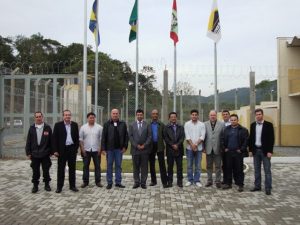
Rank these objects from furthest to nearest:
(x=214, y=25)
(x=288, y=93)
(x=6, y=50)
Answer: (x=6, y=50) → (x=288, y=93) → (x=214, y=25)

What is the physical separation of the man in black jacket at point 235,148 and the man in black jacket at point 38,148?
3900 millimetres

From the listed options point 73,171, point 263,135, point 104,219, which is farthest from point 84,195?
point 263,135

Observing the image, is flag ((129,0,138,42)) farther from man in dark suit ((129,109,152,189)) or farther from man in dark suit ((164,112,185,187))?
man in dark suit ((164,112,185,187))

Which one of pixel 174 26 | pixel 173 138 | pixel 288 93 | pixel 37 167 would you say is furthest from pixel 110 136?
pixel 288 93

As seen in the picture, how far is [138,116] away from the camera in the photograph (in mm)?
9586

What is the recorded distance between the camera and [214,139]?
9.57 m

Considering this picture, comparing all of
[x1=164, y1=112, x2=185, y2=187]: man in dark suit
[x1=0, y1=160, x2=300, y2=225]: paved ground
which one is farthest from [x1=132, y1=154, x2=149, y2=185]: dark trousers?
[x1=164, y1=112, x2=185, y2=187]: man in dark suit

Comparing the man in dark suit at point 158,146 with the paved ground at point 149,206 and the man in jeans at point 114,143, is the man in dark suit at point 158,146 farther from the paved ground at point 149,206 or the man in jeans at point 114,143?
the man in jeans at point 114,143

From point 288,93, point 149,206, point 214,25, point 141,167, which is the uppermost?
point 214,25

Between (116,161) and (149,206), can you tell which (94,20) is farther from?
(149,206)

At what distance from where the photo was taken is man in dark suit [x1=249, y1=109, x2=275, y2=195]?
29.1ft

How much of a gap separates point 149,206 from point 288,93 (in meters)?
16.8

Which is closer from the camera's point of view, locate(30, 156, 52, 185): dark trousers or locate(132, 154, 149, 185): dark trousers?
locate(30, 156, 52, 185): dark trousers

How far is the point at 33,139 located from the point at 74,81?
41.0 ft
